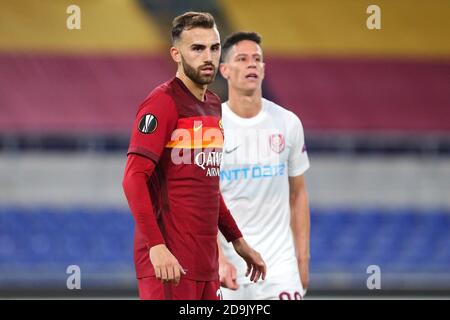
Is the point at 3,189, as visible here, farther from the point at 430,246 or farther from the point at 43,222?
the point at 430,246

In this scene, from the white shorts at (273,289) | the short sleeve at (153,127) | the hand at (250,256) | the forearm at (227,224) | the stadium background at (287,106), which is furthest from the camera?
the stadium background at (287,106)

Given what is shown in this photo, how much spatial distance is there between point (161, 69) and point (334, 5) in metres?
3.23

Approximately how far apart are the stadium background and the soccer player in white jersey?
8.51 m

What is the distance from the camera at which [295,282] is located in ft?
20.9

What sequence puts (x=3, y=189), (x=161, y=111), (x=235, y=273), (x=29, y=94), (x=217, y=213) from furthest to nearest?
(x=29, y=94) → (x=3, y=189) → (x=235, y=273) → (x=217, y=213) → (x=161, y=111)

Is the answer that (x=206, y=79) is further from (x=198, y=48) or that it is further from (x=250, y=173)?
(x=250, y=173)

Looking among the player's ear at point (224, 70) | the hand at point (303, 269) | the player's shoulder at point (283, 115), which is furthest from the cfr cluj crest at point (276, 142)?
the hand at point (303, 269)

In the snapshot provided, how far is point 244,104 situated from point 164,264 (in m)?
2.18

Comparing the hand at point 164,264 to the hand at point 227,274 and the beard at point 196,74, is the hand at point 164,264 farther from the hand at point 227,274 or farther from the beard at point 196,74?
the hand at point 227,274

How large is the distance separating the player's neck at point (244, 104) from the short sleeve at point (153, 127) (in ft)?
5.78

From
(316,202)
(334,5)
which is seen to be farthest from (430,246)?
(334,5)

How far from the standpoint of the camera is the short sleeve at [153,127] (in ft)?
15.2

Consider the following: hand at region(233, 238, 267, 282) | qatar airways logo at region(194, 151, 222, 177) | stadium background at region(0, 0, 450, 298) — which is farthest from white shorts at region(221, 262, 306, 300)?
stadium background at region(0, 0, 450, 298)

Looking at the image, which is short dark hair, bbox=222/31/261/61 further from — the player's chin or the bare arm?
the player's chin
